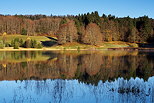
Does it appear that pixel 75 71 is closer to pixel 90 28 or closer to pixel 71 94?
pixel 71 94

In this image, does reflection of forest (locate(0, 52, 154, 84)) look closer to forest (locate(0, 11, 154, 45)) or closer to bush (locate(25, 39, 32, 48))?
bush (locate(25, 39, 32, 48))

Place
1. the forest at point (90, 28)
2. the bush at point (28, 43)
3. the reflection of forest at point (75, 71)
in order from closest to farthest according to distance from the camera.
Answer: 1. the reflection of forest at point (75, 71)
2. the bush at point (28, 43)
3. the forest at point (90, 28)

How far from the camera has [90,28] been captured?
9838 cm

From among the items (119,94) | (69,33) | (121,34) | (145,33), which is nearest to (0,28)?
(69,33)

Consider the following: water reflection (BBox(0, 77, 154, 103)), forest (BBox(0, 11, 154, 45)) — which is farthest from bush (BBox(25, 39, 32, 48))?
water reflection (BBox(0, 77, 154, 103))

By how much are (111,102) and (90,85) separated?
4780 millimetres

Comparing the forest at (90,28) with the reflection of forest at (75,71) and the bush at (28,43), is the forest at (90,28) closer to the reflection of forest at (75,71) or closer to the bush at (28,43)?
the bush at (28,43)

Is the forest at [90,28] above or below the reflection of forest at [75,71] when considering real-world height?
above

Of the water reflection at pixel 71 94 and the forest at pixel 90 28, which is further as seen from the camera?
the forest at pixel 90 28

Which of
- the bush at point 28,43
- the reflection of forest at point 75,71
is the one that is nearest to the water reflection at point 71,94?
the reflection of forest at point 75,71

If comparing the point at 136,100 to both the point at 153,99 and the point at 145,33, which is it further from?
the point at 145,33

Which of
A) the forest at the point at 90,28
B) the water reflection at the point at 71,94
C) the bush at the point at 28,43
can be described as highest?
the forest at the point at 90,28

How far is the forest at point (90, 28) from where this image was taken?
97.1 m

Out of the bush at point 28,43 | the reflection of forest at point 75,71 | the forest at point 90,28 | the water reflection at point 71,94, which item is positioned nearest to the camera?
the water reflection at point 71,94
